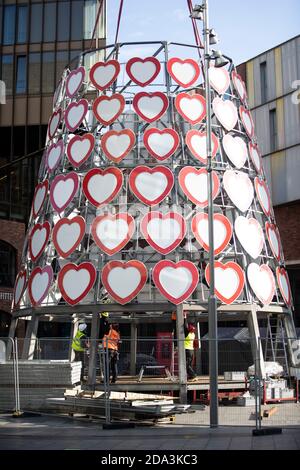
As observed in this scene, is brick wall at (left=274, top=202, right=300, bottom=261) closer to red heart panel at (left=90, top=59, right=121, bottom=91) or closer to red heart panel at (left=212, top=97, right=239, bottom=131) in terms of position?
red heart panel at (left=212, top=97, right=239, bottom=131)

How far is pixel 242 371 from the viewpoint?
905 inches

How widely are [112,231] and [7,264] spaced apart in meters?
35.1

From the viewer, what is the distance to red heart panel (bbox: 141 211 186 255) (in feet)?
79.1

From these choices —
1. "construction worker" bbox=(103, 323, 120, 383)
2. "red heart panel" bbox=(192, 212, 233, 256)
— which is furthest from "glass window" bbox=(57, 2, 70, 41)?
"construction worker" bbox=(103, 323, 120, 383)

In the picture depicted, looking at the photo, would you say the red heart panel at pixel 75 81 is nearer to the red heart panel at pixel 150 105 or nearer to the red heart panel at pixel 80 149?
the red heart panel at pixel 80 149

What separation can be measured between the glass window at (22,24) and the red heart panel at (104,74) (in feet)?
123

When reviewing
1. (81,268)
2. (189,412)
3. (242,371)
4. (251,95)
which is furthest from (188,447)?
(251,95)

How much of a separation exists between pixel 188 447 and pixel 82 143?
16003 millimetres

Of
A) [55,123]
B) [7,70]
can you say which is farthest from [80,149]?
[7,70]

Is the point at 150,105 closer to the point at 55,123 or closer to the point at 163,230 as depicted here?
the point at 55,123

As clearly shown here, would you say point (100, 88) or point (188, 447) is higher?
point (100, 88)

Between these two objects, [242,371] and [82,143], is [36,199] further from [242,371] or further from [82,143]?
[242,371]

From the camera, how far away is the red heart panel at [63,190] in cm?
2595

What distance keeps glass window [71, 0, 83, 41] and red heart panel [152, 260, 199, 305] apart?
43421mm
